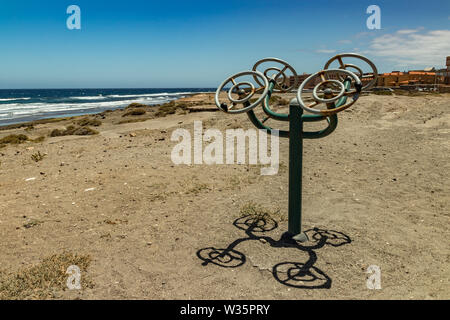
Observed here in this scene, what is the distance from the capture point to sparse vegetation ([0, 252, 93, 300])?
3391 millimetres

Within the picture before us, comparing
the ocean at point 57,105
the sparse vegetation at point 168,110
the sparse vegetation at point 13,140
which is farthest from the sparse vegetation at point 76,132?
the ocean at point 57,105

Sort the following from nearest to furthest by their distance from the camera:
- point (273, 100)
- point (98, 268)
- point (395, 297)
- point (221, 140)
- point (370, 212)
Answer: point (395, 297) → point (98, 268) → point (370, 212) → point (221, 140) → point (273, 100)

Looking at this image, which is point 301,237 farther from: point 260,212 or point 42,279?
point 42,279

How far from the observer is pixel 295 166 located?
4133mm

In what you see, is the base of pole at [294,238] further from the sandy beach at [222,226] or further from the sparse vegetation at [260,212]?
the sparse vegetation at [260,212]

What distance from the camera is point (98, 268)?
3.86m

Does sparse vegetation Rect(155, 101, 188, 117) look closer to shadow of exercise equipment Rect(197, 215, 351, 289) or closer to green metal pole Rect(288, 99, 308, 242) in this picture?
shadow of exercise equipment Rect(197, 215, 351, 289)

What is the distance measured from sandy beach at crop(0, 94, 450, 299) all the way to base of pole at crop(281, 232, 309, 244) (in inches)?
4.8

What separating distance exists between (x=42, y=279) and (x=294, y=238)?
9.78 feet

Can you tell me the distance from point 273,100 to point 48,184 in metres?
14.4

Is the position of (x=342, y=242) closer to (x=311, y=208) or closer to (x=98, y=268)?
(x=311, y=208)

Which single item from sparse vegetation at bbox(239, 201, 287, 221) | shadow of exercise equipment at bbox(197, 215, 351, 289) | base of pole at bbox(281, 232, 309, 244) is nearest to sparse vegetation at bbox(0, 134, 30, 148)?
sparse vegetation at bbox(239, 201, 287, 221)

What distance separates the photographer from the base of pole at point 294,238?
4371mm
